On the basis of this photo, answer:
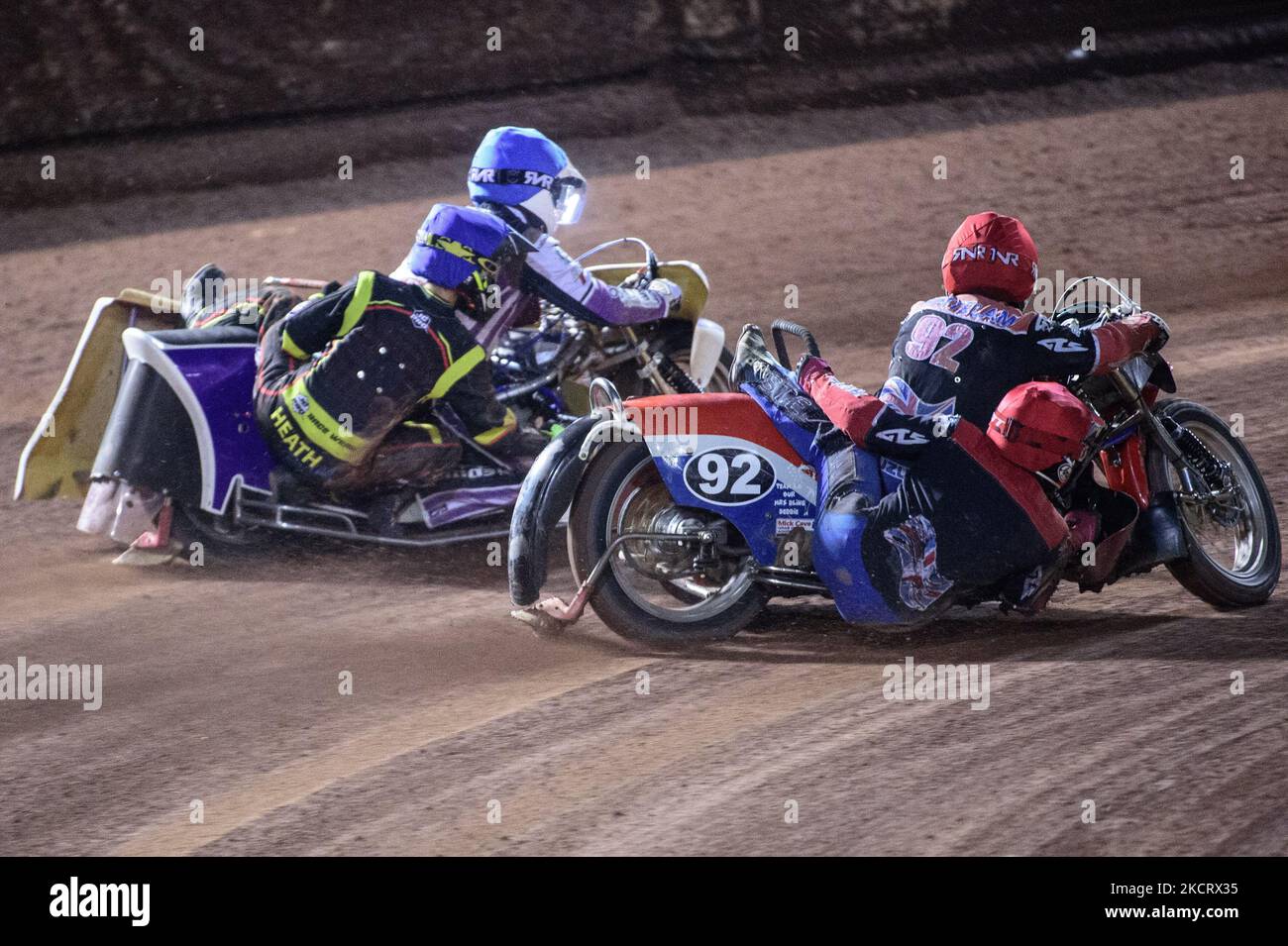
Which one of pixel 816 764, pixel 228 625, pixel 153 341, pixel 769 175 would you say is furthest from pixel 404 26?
pixel 816 764

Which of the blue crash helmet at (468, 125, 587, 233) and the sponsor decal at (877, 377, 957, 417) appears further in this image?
the blue crash helmet at (468, 125, 587, 233)

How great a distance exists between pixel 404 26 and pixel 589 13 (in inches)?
57.1

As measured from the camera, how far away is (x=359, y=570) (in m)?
7.04

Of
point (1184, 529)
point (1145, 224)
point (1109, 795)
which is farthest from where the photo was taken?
point (1145, 224)

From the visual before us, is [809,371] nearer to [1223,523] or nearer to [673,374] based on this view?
[1223,523]

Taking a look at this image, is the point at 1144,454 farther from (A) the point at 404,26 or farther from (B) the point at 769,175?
(A) the point at 404,26

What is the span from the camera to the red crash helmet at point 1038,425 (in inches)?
211

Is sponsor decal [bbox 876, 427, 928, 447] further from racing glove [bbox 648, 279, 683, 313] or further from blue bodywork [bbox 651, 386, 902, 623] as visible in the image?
racing glove [bbox 648, 279, 683, 313]

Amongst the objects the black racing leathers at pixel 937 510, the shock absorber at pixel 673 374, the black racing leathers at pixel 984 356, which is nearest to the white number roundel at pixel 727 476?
the black racing leathers at pixel 937 510

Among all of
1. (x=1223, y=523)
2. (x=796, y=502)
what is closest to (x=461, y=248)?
(x=796, y=502)

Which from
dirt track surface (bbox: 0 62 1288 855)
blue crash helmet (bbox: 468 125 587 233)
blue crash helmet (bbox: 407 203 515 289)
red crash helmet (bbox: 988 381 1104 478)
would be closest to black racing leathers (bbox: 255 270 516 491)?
blue crash helmet (bbox: 407 203 515 289)

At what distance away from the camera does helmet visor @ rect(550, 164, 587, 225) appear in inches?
285

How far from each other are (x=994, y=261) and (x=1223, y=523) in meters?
1.32

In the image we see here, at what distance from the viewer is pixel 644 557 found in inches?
224
